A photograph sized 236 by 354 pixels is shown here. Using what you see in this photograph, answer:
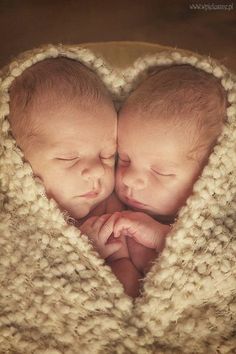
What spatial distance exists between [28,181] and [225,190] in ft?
1.22

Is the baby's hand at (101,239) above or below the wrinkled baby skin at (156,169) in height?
below

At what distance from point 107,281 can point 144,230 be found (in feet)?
0.39

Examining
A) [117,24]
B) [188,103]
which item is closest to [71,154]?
[188,103]

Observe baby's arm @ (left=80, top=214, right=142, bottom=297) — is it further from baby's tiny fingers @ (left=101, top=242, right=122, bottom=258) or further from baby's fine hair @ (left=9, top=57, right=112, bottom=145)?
baby's fine hair @ (left=9, top=57, right=112, bottom=145)

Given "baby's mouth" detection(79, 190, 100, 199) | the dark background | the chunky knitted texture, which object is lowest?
the chunky knitted texture

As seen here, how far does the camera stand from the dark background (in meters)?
1.07

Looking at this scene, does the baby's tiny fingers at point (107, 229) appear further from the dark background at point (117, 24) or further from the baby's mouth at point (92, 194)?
the dark background at point (117, 24)

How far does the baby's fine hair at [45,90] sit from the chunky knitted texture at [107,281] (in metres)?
0.03

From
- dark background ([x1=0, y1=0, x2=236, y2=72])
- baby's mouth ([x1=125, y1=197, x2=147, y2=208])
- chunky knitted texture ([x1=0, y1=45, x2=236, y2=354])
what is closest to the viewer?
chunky knitted texture ([x1=0, y1=45, x2=236, y2=354])

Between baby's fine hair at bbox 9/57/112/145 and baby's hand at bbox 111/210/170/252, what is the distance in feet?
0.78

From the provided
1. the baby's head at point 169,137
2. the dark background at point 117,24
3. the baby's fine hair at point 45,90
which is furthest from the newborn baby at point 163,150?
the dark background at point 117,24

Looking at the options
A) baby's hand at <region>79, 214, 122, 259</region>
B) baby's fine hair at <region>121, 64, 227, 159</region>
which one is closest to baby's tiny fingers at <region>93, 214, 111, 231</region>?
baby's hand at <region>79, 214, 122, 259</region>

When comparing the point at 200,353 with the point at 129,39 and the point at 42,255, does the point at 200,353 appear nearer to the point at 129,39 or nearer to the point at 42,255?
the point at 42,255

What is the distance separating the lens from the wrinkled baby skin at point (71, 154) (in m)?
0.88
